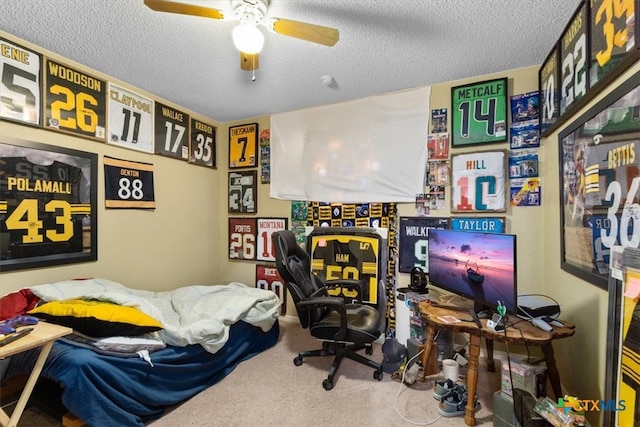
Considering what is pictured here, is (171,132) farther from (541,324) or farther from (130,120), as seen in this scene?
(541,324)

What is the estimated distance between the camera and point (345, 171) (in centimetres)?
304

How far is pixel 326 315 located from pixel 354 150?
1702 mm

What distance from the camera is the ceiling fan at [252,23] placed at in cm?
142

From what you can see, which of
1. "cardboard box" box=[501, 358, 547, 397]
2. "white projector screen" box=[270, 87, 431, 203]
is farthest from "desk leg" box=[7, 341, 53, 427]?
"cardboard box" box=[501, 358, 547, 397]

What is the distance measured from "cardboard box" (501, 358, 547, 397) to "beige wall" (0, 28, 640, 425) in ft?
0.74

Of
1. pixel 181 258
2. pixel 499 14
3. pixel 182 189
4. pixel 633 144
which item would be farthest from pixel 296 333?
Result: pixel 499 14

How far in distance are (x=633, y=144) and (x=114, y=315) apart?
2.81 metres

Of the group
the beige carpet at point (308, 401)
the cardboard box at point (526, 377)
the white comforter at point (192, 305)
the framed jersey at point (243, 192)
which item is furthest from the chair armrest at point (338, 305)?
the framed jersey at point (243, 192)

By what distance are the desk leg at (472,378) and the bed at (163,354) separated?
1.62 metres

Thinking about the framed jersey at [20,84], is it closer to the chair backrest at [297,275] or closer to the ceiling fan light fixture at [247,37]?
the ceiling fan light fixture at [247,37]

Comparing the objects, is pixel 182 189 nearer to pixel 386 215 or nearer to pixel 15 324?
pixel 15 324

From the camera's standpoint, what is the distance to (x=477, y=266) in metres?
1.87

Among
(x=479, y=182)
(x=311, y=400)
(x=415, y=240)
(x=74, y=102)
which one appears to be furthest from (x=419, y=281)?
(x=74, y=102)

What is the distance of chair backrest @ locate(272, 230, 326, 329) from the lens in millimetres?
2162
